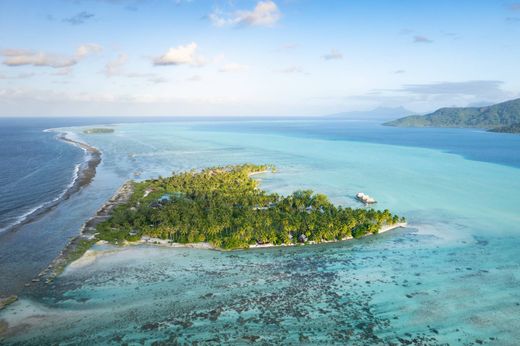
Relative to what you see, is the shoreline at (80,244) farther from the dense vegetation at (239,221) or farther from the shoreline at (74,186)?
the shoreline at (74,186)

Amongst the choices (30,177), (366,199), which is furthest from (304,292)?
(30,177)

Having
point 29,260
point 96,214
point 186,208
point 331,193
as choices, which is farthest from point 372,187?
point 29,260

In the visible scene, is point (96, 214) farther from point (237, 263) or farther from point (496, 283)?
point (496, 283)

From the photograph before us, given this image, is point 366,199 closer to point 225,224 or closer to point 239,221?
point 239,221

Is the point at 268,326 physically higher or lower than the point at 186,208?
lower

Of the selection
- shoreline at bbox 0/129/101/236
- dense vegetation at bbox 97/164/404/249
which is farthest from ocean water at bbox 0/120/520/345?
shoreline at bbox 0/129/101/236

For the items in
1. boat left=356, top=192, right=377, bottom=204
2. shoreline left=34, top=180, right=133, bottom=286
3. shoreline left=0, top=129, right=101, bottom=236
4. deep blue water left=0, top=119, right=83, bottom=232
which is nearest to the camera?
shoreline left=34, top=180, right=133, bottom=286

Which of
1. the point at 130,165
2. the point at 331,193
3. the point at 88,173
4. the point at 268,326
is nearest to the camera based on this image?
the point at 268,326

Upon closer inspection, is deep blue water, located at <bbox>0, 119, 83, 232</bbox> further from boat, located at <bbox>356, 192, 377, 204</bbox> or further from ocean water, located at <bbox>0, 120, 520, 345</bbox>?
boat, located at <bbox>356, 192, 377, 204</bbox>

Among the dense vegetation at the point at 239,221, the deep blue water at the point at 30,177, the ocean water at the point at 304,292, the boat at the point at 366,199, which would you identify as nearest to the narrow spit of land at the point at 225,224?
the dense vegetation at the point at 239,221
